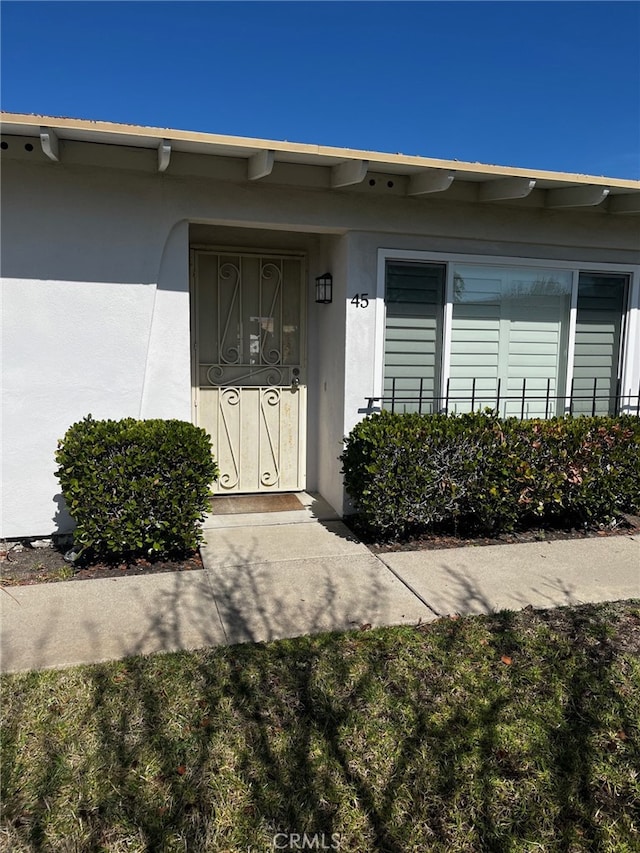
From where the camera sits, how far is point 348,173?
4.93 metres

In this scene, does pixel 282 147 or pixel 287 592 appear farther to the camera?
pixel 282 147

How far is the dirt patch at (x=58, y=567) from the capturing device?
14.3 ft

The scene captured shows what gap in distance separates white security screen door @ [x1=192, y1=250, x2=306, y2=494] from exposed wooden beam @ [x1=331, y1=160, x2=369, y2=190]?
1328 millimetres

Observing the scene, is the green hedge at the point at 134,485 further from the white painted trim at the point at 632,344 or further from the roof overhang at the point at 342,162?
the white painted trim at the point at 632,344

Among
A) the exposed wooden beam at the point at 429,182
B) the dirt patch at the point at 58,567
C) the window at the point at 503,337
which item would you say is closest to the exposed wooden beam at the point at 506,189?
the exposed wooden beam at the point at 429,182

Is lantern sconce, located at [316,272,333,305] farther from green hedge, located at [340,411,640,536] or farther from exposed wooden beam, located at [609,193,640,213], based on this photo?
exposed wooden beam, located at [609,193,640,213]

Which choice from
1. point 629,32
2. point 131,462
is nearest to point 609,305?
point 629,32

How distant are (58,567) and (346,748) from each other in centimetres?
287

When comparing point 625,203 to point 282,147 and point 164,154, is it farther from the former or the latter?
point 164,154

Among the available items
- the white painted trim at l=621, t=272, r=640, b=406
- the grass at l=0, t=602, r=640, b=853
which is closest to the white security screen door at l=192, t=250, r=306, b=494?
the grass at l=0, t=602, r=640, b=853

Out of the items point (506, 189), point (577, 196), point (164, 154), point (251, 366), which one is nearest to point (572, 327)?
point (577, 196)

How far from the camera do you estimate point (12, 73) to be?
16.2 feet

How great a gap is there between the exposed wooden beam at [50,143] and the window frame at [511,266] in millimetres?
2718

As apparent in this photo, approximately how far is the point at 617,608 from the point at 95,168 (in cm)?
494
